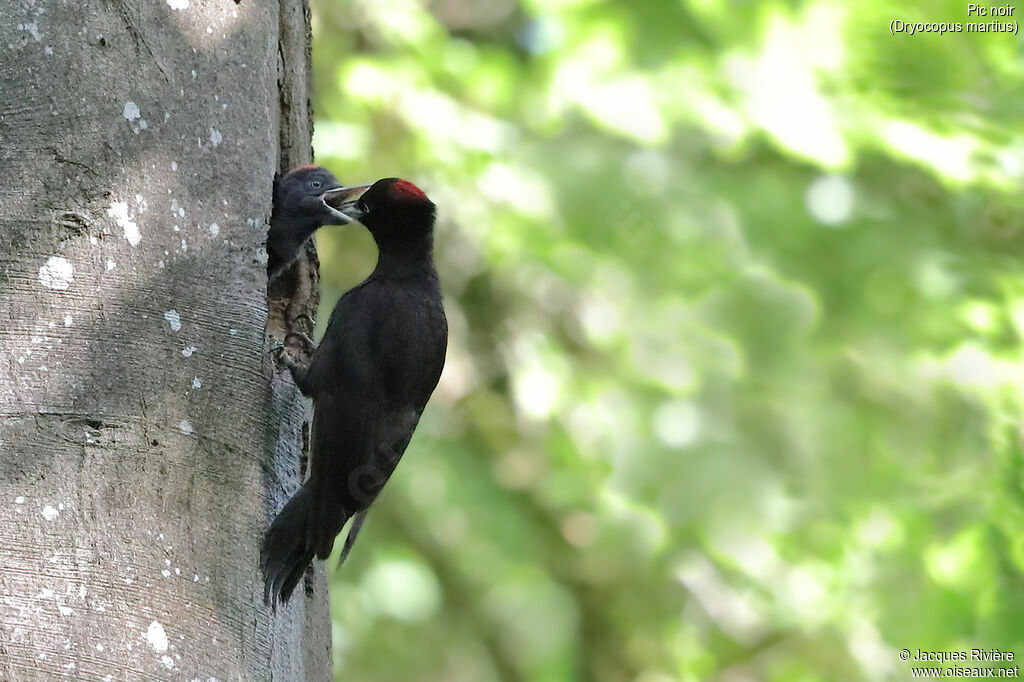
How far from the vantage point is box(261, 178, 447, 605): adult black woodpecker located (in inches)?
109

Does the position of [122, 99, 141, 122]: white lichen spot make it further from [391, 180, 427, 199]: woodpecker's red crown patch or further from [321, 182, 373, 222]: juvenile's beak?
[391, 180, 427, 199]: woodpecker's red crown patch

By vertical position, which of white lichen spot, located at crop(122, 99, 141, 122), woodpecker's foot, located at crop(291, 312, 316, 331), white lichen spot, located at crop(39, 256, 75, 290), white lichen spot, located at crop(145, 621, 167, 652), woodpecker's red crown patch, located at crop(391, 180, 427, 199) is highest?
woodpecker's red crown patch, located at crop(391, 180, 427, 199)

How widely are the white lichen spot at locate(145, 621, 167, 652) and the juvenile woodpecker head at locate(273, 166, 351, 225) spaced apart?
1.57m

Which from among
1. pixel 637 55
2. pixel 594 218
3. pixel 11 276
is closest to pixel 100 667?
pixel 11 276

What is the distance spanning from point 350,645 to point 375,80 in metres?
3.19

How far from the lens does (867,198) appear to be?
18.5ft

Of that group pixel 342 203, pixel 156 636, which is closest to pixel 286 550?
pixel 156 636

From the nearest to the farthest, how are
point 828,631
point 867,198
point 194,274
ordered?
point 194,274 → point 867,198 → point 828,631

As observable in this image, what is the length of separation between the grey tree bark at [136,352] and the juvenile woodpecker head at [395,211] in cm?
90

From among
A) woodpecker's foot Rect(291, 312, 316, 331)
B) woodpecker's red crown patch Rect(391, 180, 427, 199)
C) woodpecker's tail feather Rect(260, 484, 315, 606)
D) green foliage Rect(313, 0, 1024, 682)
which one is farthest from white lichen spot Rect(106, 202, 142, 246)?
green foliage Rect(313, 0, 1024, 682)

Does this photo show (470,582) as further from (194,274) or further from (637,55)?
(194,274)

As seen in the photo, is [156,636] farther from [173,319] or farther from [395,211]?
[395,211]

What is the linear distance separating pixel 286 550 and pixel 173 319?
620mm

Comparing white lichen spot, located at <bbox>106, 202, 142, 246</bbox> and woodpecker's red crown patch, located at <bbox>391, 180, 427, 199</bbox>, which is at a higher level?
woodpecker's red crown patch, located at <bbox>391, 180, 427, 199</bbox>
